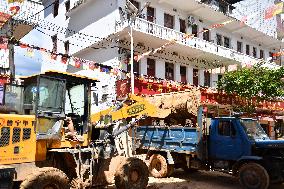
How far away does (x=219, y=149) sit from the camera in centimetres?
1149

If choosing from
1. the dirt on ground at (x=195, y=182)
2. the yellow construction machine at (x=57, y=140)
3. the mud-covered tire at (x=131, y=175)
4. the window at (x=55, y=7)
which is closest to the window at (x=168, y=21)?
the window at (x=55, y=7)

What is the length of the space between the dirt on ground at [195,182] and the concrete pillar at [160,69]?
422 inches

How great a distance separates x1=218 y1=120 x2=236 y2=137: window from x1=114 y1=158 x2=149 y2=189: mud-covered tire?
332 cm

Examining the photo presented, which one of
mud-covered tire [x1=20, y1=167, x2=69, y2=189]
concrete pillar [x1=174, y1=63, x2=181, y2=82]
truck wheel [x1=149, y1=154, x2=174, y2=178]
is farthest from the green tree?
mud-covered tire [x1=20, y1=167, x2=69, y2=189]

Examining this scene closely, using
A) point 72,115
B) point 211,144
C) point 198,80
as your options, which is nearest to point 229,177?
point 211,144

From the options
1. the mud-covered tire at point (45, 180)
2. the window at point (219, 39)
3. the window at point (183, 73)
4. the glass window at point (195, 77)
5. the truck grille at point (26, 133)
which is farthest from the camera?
the window at point (219, 39)

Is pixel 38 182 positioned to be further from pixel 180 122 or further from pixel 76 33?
pixel 76 33

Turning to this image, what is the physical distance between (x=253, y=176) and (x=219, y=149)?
1618 mm

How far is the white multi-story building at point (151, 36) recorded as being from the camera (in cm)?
2138

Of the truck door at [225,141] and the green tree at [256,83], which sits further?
the green tree at [256,83]

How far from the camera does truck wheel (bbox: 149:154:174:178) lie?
1250cm

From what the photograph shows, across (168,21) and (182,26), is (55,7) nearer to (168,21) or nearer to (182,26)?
(168,21)

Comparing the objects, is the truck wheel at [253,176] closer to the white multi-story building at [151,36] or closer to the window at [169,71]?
the white multi-story building at [151,36]

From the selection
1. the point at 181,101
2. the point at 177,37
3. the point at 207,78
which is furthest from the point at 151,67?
the point at 181,101
